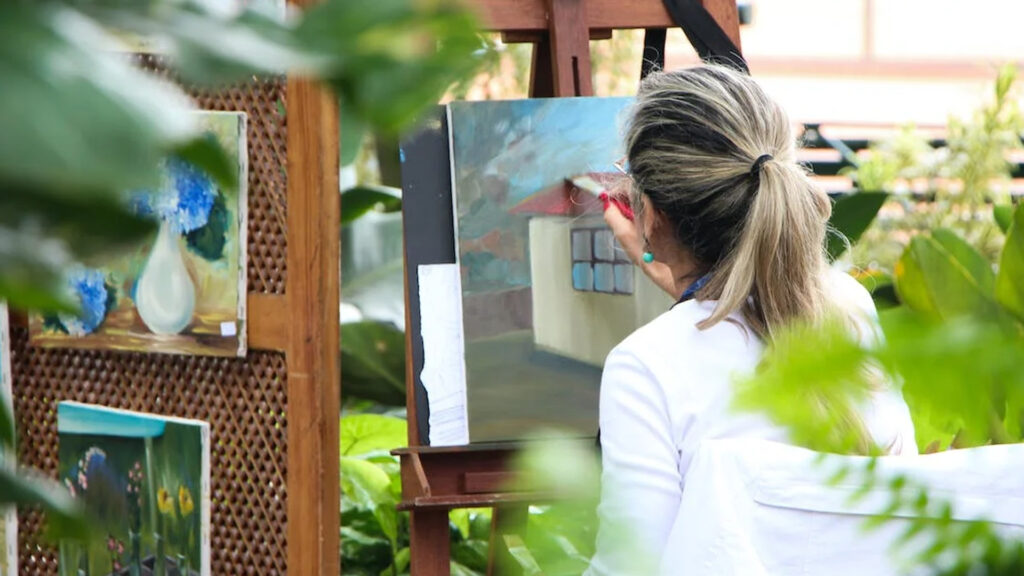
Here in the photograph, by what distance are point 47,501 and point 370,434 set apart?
3093mm

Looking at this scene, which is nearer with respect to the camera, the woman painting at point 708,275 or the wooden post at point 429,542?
the woman painting at point 708,275

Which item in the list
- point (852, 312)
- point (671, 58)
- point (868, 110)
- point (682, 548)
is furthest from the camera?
point (868, 110)

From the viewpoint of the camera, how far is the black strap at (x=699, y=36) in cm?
230

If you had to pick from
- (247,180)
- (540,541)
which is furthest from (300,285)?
(540,541)

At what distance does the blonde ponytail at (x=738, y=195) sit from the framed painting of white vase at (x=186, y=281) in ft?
2.32

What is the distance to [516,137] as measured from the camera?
2324mm

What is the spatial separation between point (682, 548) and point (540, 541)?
1.00 meters

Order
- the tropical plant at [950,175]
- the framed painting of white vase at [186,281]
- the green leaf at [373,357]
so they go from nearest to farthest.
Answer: the framed painting of white vase at [186,281] < the green leaf at [373,357] < the tropical plant at [950,175]

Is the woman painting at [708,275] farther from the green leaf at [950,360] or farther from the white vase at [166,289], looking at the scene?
the green leaf at [950,360]

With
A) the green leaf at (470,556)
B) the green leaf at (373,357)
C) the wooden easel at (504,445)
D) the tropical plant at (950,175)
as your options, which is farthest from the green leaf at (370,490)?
the tropical plant at (950,175)

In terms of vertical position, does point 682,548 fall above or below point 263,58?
below

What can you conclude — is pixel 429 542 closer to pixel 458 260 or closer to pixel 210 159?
pixel 458 260

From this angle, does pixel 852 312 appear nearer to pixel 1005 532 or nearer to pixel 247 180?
pixel 1005 532

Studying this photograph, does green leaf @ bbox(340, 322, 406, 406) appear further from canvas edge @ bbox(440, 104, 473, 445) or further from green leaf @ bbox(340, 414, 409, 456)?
canvas edge @ bbox(440, 104, 473, 445)
